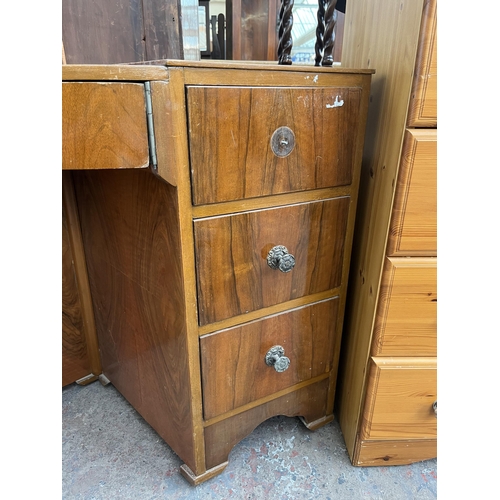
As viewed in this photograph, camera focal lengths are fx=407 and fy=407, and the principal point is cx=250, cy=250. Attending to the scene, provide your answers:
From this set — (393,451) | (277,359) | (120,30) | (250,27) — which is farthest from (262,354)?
(250,27)

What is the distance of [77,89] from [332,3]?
460mm

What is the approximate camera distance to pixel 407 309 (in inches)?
30.1

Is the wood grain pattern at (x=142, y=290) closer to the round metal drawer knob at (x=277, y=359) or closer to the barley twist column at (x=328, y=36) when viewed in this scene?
the round metal drawer knob at (x=277, y=359)

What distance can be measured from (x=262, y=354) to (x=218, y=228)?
300 mm

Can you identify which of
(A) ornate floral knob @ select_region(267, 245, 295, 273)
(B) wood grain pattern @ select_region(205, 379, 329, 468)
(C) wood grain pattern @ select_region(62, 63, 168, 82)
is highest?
(C) wood grain pattern @ select_region(62, 63, 168, 82)

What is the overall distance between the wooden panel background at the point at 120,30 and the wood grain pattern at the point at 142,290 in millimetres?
272

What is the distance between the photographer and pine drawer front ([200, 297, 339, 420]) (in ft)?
2.52

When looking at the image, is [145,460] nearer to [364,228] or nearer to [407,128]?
[364,228]

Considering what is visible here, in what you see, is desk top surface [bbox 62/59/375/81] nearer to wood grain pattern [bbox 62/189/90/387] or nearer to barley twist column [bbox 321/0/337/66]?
barley twist column [bbox 321/0/337/66]

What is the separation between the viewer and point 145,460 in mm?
932

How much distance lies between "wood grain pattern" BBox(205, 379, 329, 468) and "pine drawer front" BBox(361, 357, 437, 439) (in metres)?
0.14

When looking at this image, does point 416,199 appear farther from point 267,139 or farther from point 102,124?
point 102,124

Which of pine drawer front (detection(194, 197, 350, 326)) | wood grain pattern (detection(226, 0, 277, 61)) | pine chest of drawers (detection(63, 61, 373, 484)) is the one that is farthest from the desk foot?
wood grain pattern (detection(226, 0, 277, 61))

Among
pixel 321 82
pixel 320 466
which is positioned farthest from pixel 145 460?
pixel 321 82
